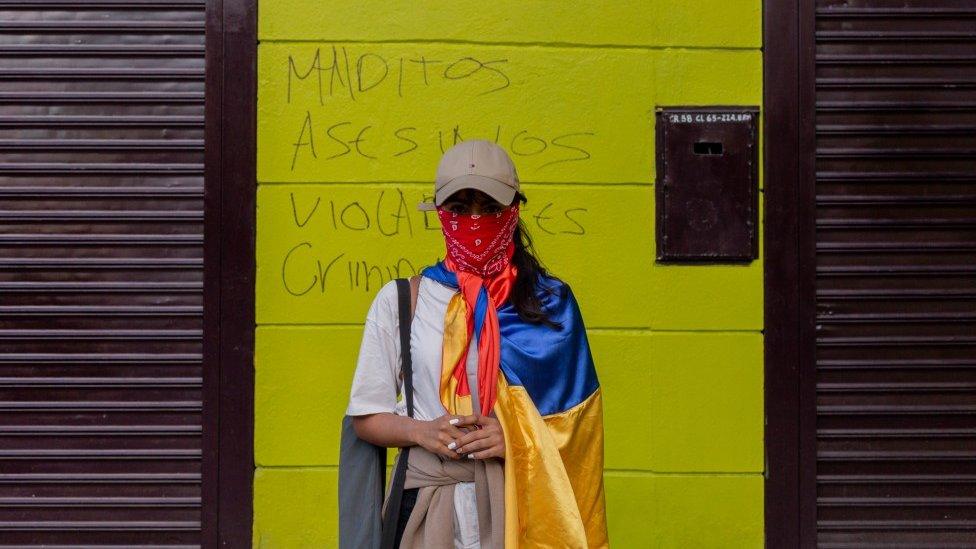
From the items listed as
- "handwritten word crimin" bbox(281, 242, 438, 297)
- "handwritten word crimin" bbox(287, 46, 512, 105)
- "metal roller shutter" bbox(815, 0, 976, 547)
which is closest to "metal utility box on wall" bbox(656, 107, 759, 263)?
"metal roller shutter" bbox(815, 0, 976, 547)

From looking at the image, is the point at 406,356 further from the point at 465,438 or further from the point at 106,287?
the point at 106,287

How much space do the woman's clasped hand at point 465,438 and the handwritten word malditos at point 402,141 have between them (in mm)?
2143

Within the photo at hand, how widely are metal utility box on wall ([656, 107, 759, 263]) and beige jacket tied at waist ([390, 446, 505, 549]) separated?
2137 mm

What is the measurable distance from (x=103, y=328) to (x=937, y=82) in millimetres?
3758

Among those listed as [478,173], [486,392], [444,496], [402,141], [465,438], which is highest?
[402,141]

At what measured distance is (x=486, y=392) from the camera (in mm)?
2771

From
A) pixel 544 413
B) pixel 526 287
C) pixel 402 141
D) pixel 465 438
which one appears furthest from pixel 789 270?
pixel 465 438

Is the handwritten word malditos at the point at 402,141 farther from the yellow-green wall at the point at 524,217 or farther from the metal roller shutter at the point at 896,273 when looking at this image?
Result: the metal roller shutter at the point at 896,273

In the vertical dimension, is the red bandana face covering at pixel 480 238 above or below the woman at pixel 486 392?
above

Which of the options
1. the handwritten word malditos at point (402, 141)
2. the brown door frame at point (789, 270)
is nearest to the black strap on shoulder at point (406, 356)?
the handwritten word malditos at point (402, 141)

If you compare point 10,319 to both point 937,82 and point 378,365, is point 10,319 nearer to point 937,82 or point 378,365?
point 378,365

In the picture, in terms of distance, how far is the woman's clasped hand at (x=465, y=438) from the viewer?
8.73ft

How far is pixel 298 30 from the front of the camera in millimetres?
4641

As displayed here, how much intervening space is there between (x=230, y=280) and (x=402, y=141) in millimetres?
940
